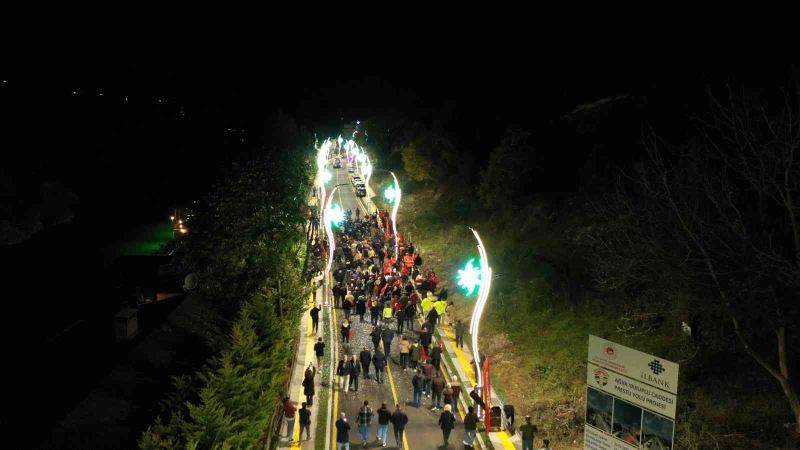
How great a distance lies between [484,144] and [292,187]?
1011 inches

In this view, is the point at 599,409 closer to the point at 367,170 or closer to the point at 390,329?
the point at 390,329

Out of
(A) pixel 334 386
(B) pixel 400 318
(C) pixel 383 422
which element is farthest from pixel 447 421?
(B) pixel 400 318

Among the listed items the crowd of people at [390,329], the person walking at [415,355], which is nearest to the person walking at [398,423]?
the crowd of people at [390,329]

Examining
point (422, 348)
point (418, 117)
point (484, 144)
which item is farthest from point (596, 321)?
point (418, 117)

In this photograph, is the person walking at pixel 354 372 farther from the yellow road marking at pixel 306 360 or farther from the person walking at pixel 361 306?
the person walking at pixel 361 306

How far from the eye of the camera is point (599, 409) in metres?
10.7

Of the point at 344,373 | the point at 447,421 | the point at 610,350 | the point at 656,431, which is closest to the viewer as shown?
the point at 656,431

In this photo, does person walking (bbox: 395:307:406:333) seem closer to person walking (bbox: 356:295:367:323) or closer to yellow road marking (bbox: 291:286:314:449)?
person walking (bbox: 356:295:367:323)

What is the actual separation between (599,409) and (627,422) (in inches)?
21.4

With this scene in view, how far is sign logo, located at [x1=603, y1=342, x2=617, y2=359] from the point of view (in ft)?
33.9

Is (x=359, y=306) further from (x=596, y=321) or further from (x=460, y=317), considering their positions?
(x=596, y=321)

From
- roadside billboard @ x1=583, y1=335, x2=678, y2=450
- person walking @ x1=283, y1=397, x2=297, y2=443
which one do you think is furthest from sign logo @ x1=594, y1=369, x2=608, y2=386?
person walking @ x1=283, y1=397, x2=297, y2=443

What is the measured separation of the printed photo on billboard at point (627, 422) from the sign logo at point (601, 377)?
0.32 metres

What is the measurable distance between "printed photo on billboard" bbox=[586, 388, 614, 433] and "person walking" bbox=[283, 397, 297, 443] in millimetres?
8941
